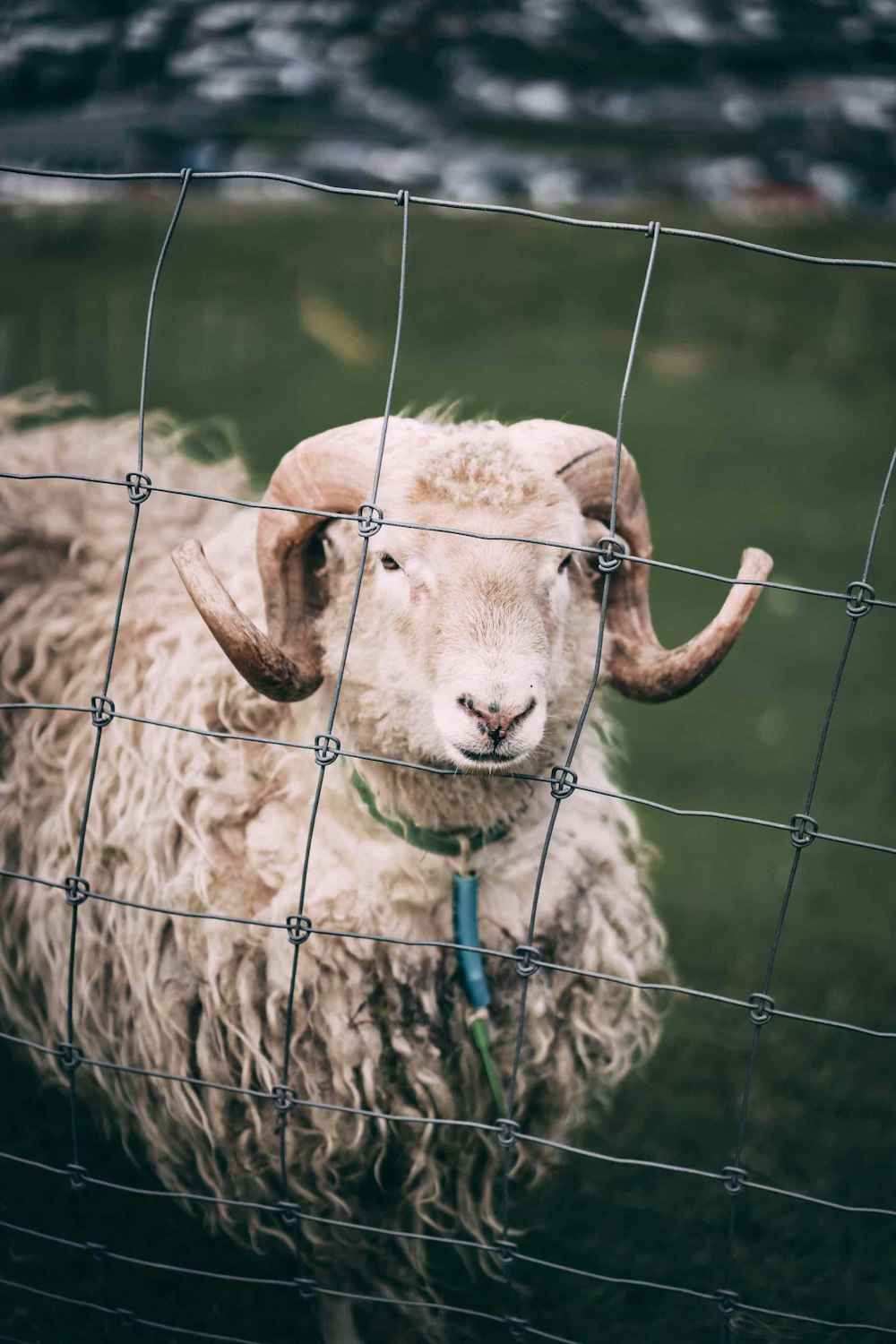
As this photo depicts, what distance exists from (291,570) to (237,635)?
0.91ft

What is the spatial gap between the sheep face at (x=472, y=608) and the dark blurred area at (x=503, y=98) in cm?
685

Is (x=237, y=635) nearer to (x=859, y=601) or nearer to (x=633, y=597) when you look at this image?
(x=633, y=597)

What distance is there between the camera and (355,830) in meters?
2.25

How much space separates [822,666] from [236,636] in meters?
4.02

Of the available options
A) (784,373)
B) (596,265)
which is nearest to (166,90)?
(596,265)

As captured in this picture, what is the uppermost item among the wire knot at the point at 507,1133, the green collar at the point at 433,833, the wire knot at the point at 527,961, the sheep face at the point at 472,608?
the sheep face at the point at 472,608

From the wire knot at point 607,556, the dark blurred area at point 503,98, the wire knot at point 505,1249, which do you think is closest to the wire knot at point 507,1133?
the wire knot at point 505,1249

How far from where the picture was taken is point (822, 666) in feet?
17.7

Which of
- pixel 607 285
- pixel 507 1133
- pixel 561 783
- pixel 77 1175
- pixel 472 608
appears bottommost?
pixel 77 1175

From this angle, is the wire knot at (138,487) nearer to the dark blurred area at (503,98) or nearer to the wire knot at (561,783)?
Answer: the wire knot at (561,783)

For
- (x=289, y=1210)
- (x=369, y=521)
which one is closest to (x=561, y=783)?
(x=369, y=521)

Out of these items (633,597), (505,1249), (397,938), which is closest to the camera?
(505,1249)

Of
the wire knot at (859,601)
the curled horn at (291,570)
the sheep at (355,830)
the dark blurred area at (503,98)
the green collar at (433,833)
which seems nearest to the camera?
the wire knot at (859,601)

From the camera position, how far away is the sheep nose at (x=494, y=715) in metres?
1.81
